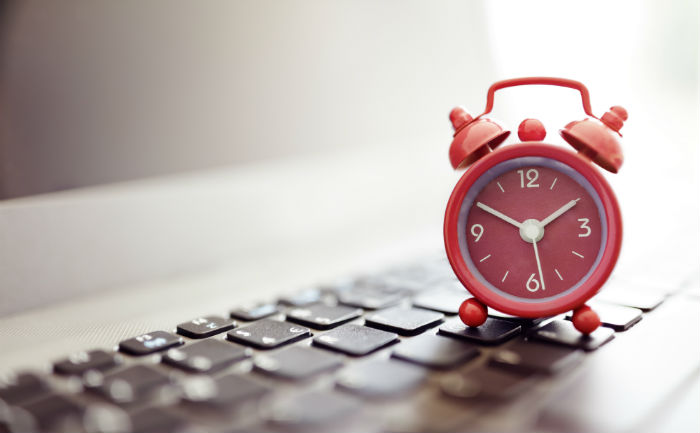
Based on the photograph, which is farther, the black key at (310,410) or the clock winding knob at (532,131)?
the clock winding knob at (532,131)

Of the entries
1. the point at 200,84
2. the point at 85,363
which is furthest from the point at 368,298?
the point at 200,84

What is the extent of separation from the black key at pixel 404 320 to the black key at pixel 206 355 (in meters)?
0.12

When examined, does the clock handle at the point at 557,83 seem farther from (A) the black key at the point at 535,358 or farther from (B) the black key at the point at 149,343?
(B) the black key at the point at 149,343

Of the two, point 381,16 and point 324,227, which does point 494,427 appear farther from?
point 381,16

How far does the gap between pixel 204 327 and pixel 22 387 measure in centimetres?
15

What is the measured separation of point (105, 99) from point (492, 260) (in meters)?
0.49

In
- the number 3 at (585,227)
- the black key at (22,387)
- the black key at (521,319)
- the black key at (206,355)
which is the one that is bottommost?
the black key at (521,319)

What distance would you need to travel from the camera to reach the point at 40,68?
0.55m

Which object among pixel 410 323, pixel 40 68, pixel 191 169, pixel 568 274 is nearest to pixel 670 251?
pixel 568 274

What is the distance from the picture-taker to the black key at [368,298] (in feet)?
1.73

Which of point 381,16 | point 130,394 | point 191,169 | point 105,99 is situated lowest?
point 130,394

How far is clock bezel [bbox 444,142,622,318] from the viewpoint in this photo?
440mm

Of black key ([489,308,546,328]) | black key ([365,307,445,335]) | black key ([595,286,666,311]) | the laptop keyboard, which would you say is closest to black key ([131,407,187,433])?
the laptop keyboard

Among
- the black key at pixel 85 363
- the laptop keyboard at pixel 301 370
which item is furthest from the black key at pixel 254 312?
the black key at pixel 85 363
